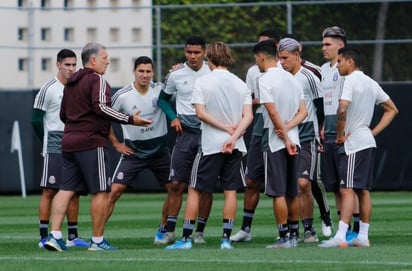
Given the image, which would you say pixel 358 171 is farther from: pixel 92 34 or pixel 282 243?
pixel 92 34

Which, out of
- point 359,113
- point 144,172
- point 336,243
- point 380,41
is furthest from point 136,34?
point 336,243

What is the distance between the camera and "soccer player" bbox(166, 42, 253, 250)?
14289 millimetres

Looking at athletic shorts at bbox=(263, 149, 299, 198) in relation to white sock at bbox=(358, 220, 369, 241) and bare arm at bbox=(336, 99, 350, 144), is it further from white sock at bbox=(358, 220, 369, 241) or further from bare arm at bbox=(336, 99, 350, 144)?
white sock at bbox=(358, 220, 369, 241)

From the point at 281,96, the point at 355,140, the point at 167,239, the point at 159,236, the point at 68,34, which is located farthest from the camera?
the point at 68,34

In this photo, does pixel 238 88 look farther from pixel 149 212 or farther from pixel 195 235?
pixel 149 212

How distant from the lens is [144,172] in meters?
27.7

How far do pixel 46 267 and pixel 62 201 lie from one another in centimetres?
213

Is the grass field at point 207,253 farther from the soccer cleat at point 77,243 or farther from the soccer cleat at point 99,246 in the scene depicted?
the soccer cleat at point 77,243

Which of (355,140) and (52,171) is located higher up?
(355,140)

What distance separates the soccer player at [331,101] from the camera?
51.5ft

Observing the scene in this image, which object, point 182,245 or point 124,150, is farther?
point 124,150

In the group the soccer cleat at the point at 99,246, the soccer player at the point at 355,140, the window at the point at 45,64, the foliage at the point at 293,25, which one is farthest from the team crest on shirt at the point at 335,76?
the window at the point at 45,64

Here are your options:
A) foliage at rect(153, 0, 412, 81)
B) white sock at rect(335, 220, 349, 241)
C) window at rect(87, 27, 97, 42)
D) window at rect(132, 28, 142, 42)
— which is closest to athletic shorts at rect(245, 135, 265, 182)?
white sock at rect(335, 220, 349, 241)

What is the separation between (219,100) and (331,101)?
2.27 m
